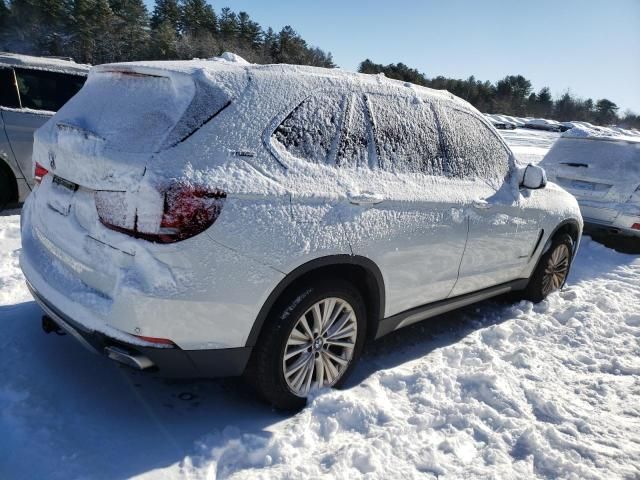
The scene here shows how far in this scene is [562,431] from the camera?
2.97m

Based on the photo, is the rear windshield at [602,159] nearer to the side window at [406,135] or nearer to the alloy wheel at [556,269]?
the alloy wheel at [556,269]

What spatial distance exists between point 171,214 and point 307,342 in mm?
1112

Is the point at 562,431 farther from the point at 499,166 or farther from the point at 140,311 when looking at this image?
the point at 140,311

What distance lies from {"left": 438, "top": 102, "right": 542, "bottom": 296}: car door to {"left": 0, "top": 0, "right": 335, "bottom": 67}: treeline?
57.2m

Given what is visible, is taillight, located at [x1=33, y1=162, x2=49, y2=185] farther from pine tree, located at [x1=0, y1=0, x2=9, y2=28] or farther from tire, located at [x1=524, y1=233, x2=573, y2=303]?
pine tree, located at [x1=0, y1=0, x2=9, y2=28]

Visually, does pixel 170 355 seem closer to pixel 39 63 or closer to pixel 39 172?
pixel 39 172

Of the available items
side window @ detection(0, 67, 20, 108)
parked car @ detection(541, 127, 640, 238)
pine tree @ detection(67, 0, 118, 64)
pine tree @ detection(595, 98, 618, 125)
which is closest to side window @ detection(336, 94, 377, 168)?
side window @ detection(0, 67, 20, 108)

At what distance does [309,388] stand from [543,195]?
2.90m

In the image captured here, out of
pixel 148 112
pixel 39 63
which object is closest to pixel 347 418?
pixel 148 112

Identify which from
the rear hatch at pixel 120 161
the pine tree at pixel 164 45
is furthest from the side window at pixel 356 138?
the pine tree at pixel 164 45

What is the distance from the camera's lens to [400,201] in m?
2.98

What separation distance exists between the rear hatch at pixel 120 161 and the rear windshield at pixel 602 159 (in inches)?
257

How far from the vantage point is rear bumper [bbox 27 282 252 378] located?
2.26 metres

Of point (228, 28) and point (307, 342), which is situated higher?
point (228, 28)
